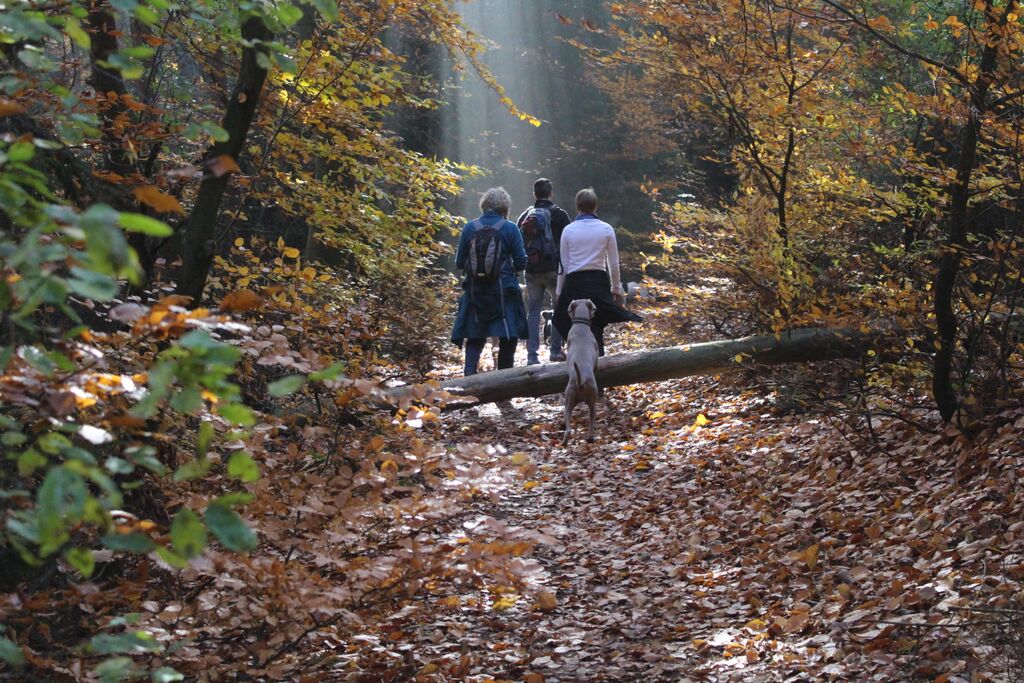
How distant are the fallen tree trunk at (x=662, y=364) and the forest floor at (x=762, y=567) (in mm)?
1006

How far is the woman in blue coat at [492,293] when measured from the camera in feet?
34.7

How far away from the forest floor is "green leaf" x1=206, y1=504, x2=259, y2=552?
5.28ft

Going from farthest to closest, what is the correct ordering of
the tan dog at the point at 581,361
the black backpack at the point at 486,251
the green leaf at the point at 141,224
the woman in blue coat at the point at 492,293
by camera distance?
the woman in blue coat at the point at 492,293 → the black backpack at the point at 486,251 → the tan dog at the point at 581,361 → the green leaf at the point at 141,224

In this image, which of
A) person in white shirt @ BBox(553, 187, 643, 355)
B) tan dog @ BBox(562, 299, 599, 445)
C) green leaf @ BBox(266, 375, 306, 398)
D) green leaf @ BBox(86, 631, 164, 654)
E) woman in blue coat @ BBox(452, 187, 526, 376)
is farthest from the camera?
woman in blue coat @ BBox(452, 187, 526, 376)

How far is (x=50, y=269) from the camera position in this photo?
1.70m

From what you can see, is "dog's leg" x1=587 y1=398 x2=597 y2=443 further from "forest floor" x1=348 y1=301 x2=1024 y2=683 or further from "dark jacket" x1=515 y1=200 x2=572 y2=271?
"dark jacket" x1=515 y1=200 x2=572 y2=271

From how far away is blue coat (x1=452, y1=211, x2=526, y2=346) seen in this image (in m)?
10.6

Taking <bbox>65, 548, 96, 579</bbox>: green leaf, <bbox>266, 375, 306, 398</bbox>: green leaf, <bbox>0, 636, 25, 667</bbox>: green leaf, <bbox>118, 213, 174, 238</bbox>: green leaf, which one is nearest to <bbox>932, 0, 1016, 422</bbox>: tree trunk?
<bbox>266, 375, 306, 398</bbox>: green leaf

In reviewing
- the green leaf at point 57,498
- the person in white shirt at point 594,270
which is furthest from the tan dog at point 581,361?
the green leaf at point 57,498

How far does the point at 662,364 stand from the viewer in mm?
9602

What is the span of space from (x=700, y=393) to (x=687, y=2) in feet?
13.6

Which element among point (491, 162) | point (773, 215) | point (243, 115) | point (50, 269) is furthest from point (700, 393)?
point (491, 162)

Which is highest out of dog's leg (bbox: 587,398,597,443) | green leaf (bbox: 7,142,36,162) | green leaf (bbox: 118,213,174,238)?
green leaf (bbox: 7,142,36,162)

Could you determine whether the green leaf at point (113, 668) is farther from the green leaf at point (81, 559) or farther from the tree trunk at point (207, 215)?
the tree trunk at point (207, 215)
